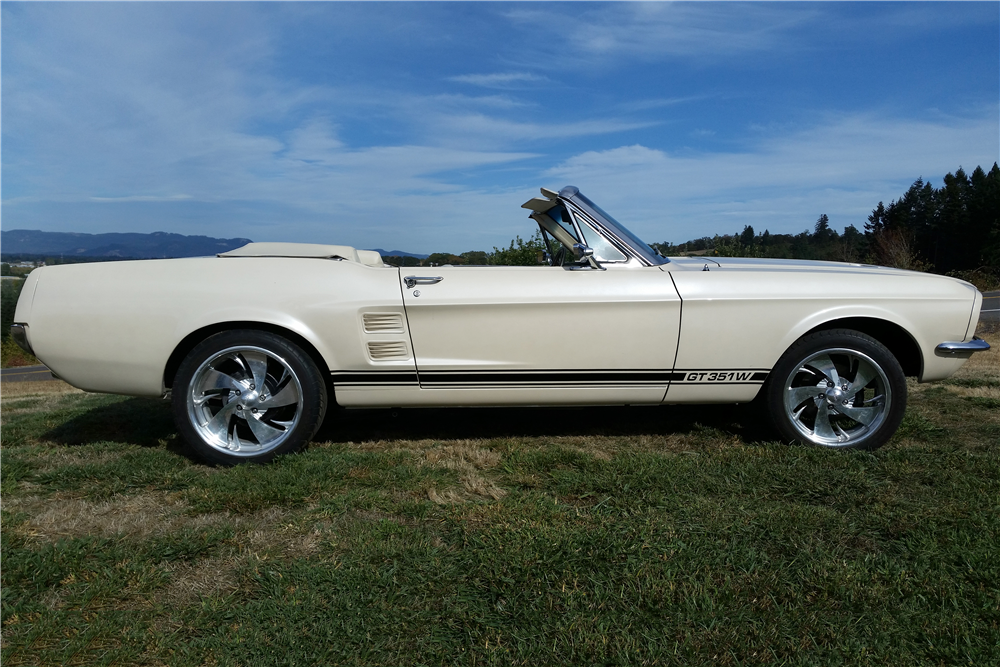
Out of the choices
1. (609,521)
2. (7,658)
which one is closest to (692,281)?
(609,521)

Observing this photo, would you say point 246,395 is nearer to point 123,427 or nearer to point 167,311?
point 167,311

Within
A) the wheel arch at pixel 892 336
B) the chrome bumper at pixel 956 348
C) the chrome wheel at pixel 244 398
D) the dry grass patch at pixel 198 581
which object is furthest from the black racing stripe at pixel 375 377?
the chrome bumper at pixel 956 348

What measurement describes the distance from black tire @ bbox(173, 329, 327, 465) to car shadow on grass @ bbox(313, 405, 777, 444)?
0.51 metres

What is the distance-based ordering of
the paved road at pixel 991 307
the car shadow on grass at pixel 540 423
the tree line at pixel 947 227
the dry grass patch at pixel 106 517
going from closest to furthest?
the dry grass patch at pixel 106 517 < the car shadow on grass at pixel 540 423 < the paved road at pixel 991 307 < the tree line at pixel 947 227

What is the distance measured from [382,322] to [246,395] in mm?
851

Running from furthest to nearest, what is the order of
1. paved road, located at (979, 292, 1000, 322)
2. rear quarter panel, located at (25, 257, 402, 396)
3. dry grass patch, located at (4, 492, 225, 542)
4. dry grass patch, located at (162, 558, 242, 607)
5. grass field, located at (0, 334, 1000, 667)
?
1. paved road, located at (979, 292, 1000, 322)
2. rear quarter panel, located at (25, 257, 402, 396)
3. dry grass patch, located at (4, 492, 225, 542)
4. dry grass patch, located at (162, 558, 242, 607)
5. grass field, located at (0, 334, 1000, 667)

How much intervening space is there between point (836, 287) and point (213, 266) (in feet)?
11.4

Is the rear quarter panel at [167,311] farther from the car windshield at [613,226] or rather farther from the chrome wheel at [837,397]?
the chrome wheel at [837,397]

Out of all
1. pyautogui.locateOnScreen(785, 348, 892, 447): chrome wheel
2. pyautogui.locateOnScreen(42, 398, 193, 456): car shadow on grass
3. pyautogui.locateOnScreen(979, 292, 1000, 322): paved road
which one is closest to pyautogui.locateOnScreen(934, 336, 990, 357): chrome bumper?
pyautogui.locateOnScreen(785, 348, 892, 447): chrome wheel

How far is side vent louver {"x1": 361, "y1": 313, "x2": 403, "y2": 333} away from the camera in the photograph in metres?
3.60

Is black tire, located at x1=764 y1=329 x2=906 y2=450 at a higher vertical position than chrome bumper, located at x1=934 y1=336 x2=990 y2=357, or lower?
lower

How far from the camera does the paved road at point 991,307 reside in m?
21.2

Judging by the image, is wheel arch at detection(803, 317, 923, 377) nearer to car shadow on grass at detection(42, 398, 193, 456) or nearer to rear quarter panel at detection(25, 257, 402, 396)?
rear quarter panel at detection(25, 257, 402, 396)

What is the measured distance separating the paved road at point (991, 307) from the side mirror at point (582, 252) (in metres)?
21.3
